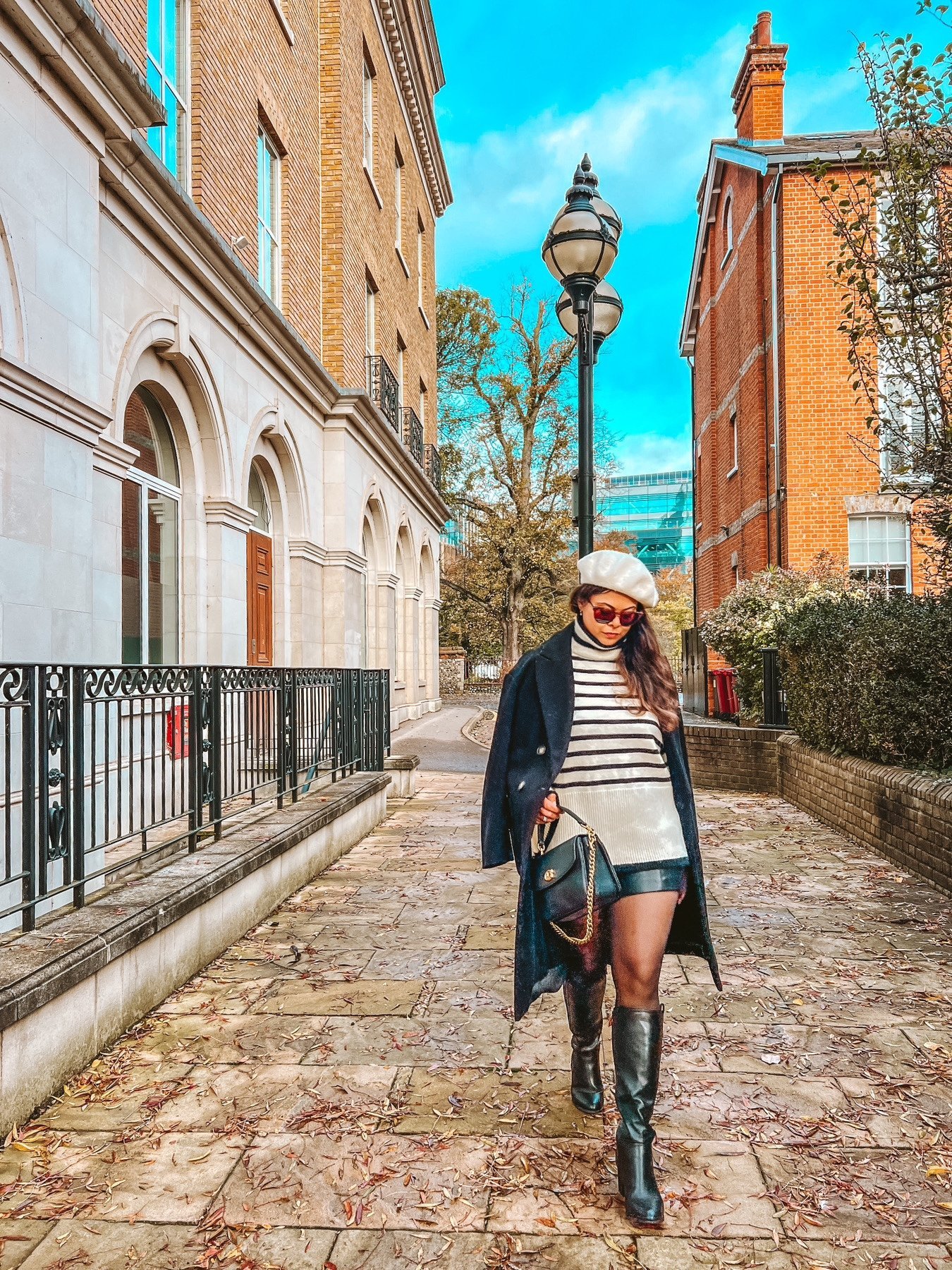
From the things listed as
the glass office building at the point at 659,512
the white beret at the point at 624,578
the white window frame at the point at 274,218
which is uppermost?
the glass office building at the point at 659,512

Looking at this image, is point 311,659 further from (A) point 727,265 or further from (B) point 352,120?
(A) point 727,265

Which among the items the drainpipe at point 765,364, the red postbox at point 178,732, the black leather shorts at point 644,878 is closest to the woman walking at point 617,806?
the black leather shorts at point 644,878

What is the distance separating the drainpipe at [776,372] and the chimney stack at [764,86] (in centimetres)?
212

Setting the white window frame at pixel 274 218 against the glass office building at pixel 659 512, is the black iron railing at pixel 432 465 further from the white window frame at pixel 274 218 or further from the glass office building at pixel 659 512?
the glass office building at pixel 659 512

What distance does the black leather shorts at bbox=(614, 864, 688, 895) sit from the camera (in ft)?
9.53

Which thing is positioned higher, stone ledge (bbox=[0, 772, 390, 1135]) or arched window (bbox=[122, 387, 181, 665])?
arched window (bbox=[122, 387, 181, 665])

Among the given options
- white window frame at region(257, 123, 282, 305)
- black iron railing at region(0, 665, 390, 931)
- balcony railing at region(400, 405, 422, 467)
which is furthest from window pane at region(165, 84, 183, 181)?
balcony railing at region(400, 405, 422, 467)

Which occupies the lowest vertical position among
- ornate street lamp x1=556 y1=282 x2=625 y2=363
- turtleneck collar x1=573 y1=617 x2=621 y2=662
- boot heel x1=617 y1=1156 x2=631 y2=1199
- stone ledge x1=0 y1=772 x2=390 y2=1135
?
boot heel x1=617 y1=1156 x2=631 y2=1199

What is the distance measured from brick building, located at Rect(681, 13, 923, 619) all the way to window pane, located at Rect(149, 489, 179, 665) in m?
11.6

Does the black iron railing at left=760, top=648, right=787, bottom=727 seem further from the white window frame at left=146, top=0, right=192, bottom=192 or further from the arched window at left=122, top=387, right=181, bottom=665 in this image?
the white window frame at left=146, top=0, right=192, bottom=192

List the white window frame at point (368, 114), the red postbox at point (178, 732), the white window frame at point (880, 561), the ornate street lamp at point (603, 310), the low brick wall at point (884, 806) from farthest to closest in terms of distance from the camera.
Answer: the white window frame at point (368, 114) → the white window frame at point (880, 561) → the ornate street lamp at point (603, 310) → the low brick wall at point (884, 806) → the red postbox at point (178, 732)

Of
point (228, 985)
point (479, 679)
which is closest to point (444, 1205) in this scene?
point (228, 985)

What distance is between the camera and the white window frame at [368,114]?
1884cm

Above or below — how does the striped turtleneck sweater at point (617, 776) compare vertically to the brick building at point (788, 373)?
below
